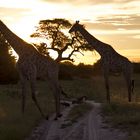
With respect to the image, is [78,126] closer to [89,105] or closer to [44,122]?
[44,122]

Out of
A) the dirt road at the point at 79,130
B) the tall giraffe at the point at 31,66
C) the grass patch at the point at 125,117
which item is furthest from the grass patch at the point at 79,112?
the grass patch at the point at 125,117

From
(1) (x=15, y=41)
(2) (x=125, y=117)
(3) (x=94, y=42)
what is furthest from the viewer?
(3) (x=94, y=42)

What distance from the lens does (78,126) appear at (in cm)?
1454

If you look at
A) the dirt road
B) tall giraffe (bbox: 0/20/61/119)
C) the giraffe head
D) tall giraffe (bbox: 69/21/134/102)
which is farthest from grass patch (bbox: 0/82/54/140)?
the giraffe head

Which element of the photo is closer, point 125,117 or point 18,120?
point 125,117

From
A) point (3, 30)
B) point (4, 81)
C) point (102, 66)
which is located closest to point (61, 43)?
point (4, 81)

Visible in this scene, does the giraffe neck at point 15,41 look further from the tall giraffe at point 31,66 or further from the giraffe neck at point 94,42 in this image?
the giraffe neck at point 94,42

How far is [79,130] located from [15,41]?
5.16m

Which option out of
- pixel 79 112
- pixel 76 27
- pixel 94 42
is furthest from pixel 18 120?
pixel 76 27

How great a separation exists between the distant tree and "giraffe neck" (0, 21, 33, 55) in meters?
19.9

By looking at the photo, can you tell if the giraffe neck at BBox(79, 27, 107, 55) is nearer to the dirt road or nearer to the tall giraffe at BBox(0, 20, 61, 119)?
the tall giraffe at BBox(0, 20, 61, 119)

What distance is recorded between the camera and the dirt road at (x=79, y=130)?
12.9 metres

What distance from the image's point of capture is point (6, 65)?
3953cm

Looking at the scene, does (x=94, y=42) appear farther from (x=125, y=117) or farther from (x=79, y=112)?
(x=125, y=117)
